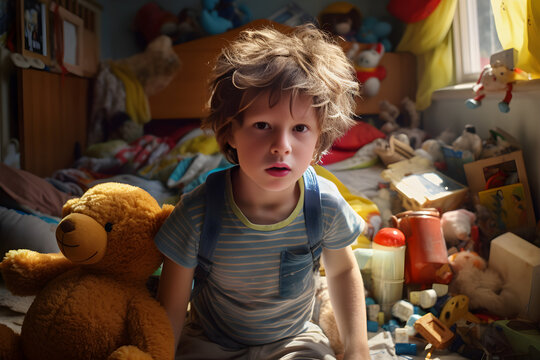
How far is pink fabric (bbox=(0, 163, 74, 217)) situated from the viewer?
5.18 ft

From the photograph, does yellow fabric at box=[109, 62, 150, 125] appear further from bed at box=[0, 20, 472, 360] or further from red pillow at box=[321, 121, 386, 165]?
red pillow at box=[321, 121, 386, 165]

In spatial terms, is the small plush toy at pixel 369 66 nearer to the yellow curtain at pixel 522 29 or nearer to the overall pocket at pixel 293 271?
the yellow curtain at pixel 522 29

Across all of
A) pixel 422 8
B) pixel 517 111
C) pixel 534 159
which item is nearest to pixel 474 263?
pixel 534 159

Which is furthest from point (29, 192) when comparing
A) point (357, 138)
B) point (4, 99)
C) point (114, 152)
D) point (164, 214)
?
point (357, 138)

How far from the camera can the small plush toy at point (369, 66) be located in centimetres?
281

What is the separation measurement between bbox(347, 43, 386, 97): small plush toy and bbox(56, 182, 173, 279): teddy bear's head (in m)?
2.29

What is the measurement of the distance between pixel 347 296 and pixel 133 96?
7.78 ft

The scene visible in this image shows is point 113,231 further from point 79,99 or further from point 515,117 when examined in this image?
point 79,99

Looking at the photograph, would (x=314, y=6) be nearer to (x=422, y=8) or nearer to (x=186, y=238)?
(x=422, y=8)

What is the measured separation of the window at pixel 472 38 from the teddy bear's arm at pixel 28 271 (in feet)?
7.38

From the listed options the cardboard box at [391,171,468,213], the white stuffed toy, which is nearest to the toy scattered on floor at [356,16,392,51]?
the cardboard box at [391,171,468,213]

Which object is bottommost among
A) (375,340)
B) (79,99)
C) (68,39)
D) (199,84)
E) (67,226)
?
(375,340)

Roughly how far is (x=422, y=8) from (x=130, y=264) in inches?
95.4

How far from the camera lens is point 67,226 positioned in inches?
27.5
